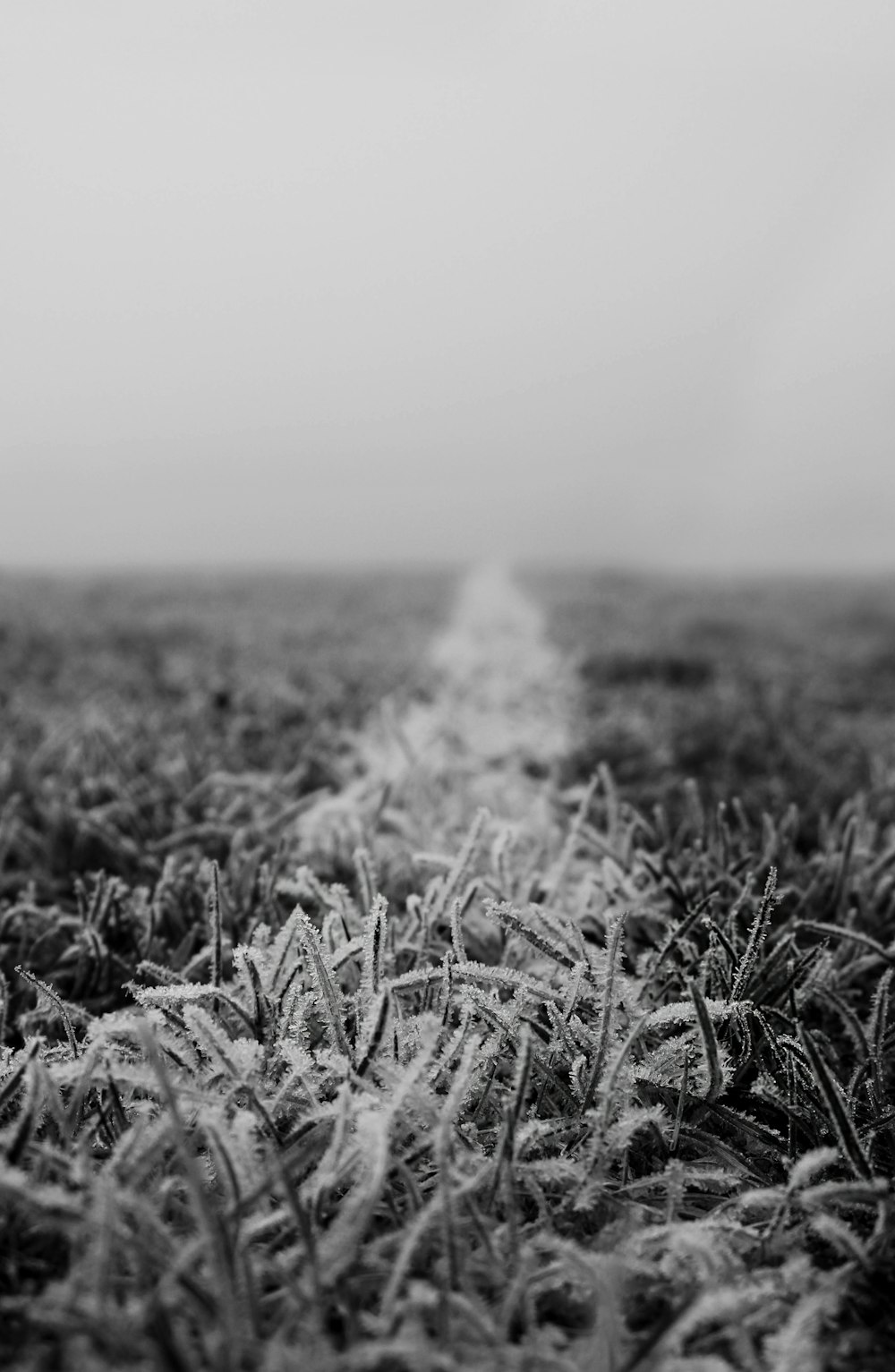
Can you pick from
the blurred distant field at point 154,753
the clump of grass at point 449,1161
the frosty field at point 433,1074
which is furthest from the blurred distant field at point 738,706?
the clump of grass at point 449,1161

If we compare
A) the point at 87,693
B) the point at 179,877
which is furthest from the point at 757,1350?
the point at 87,693

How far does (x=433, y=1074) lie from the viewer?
4.30ft

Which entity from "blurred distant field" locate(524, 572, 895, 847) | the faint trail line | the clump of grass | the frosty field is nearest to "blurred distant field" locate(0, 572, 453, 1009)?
the frosty field

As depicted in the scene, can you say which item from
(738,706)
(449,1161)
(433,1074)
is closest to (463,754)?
(738,706)

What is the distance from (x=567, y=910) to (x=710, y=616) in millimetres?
9698

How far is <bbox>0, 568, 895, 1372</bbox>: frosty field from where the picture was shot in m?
0.98

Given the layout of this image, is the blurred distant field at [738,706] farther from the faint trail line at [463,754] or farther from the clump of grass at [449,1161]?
the clump of grass at [449,1161]

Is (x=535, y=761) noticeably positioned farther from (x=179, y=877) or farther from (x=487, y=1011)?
(x=487, y=1011)

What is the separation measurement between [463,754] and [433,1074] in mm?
2450

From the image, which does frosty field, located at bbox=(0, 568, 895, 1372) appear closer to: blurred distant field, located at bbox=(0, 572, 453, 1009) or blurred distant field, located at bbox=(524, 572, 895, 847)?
blurred distant field, located at bbox=(0, 572, 453, 1009)

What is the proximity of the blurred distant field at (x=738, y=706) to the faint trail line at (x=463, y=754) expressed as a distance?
21 cm

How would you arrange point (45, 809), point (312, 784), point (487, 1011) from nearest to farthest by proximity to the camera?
point (487, 1011) → point (45, 809) → point (312, 784)

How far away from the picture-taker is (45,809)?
2.58 meters

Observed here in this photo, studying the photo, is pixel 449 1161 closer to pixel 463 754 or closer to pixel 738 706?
pixel 463 754
